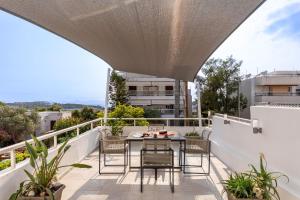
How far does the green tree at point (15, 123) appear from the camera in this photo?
66.5 feet

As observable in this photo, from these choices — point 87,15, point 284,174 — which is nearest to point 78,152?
point 87,15

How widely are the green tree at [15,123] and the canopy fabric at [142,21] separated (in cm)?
1789

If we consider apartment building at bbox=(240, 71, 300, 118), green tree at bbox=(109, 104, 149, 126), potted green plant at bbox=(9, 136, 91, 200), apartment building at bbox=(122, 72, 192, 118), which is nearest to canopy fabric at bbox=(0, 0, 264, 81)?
potted green plant at bbox=(9, 136, 91, 200)

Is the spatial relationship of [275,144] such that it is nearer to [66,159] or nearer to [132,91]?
[66,159]

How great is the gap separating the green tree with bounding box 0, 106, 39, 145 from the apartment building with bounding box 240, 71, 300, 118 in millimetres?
20459

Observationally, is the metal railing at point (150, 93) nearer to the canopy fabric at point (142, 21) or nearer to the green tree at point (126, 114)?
the green tree at point (126, 114)

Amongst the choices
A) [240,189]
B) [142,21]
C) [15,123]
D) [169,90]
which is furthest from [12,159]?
[169,90]

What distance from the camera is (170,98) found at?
30906 millimetres

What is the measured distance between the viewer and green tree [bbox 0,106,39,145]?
66.5ft

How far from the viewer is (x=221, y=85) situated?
25359 mm

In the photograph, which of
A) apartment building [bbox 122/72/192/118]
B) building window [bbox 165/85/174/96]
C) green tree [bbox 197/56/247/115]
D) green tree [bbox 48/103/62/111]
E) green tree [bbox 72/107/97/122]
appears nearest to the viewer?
green tree [bbox 72/107/97/122]

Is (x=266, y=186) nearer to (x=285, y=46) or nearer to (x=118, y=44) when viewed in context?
(x=118, y=44)

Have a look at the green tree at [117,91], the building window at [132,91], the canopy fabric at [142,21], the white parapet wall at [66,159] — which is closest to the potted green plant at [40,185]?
the white parapet wall at [66,159]

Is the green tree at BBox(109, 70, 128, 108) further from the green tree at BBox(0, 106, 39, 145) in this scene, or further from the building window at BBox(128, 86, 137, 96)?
the green tree at BBox(0, 106, 39, 145)
